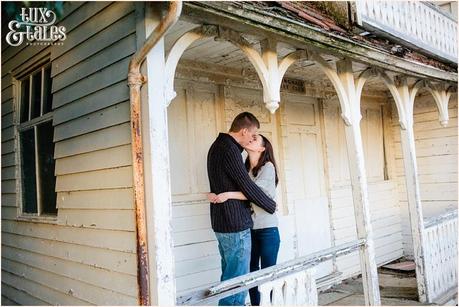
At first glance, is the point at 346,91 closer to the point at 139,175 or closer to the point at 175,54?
the point at 175,54

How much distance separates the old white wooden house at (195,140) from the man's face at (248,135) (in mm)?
314

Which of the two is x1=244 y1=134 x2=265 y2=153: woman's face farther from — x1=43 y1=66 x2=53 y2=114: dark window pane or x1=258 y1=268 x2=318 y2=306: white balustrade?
x1=43 y1=66 x2=53 y2=114: dark window pane

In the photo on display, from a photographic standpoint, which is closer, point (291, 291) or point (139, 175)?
point (139, 175)

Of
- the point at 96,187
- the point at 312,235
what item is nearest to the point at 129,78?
→ the point at 96,187

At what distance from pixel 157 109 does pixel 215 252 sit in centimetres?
237

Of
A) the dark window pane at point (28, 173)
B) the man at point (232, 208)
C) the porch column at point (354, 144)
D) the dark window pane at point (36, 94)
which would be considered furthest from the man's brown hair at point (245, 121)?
the dark window pane at point (28, 173)

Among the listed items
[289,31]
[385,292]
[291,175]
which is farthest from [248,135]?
[385,292]

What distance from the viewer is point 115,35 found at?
316cm

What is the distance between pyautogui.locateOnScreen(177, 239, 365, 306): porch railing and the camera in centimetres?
280

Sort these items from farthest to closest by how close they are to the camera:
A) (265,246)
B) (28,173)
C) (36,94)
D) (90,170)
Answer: (28,173)
(36,94)
(265,246)
(90,170)

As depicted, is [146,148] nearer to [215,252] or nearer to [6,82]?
[215,252]

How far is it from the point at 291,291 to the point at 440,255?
10.4ft

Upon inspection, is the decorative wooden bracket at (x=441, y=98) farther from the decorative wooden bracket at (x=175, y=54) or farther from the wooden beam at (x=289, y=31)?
the decorative wooden bracket at (x=175, y=54)

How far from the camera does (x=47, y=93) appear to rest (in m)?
4.48
